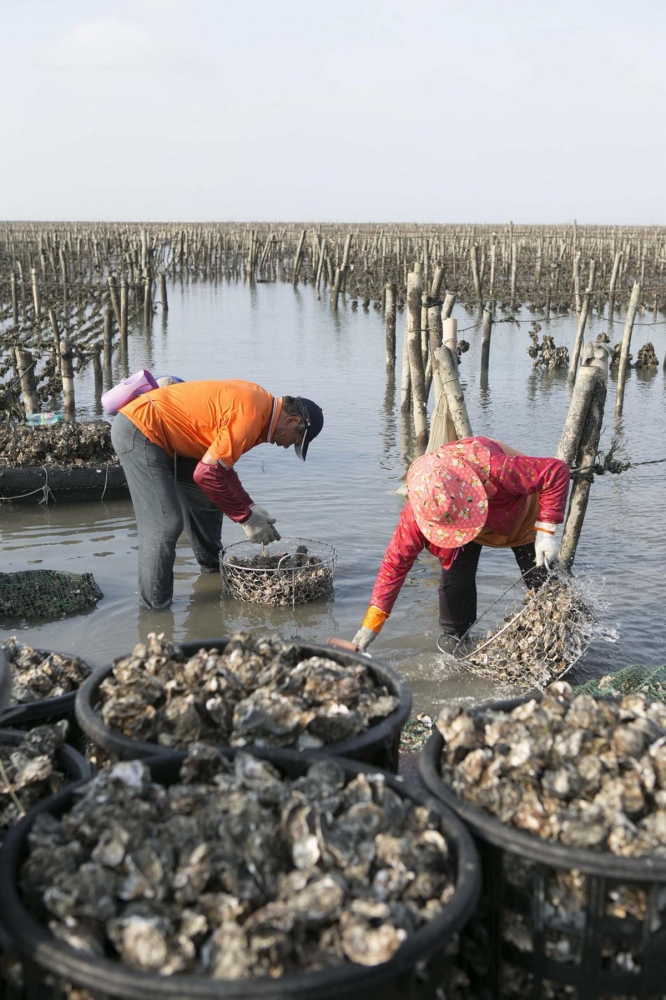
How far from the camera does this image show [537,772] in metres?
2.08

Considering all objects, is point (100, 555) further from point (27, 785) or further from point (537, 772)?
point (537, 772)

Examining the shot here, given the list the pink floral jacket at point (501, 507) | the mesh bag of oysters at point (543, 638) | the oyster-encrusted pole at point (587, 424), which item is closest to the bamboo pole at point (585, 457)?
the oyster-encrusted pole at point (587, 424)

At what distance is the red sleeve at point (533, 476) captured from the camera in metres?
4.10

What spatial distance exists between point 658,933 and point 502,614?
13.7 feet

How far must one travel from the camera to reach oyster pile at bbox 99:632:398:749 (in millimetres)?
2258

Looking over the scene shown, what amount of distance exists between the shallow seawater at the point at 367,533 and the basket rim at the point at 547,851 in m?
2.70

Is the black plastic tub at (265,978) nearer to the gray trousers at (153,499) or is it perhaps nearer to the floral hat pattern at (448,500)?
the floral hat pattern at (448,500)

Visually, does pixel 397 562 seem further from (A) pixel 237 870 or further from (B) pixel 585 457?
(A) pixel 237 870

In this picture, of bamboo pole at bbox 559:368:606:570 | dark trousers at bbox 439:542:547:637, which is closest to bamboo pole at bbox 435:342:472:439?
bamboo pole at bbox 559:368:606:570

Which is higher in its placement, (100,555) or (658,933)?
(658,933)

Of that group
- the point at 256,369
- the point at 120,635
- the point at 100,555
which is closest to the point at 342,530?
the point at 100,555

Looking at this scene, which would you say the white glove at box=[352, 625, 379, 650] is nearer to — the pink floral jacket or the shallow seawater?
the pink floral jacket

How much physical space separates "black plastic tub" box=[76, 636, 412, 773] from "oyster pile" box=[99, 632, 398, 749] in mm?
25

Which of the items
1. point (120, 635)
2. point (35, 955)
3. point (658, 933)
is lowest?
point (120, 635)
